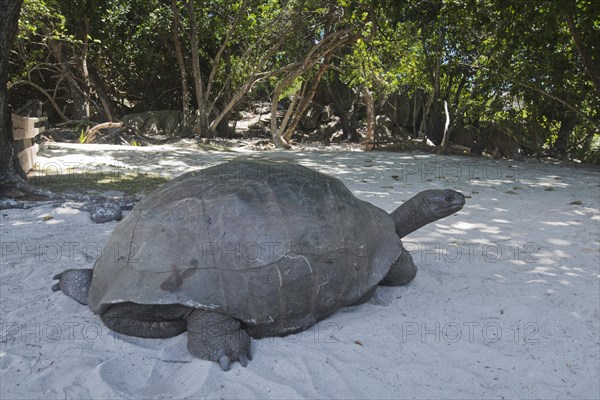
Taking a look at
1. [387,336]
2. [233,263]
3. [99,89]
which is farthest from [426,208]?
[99,89]

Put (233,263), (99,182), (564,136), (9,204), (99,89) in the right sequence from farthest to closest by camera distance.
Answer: (99,89) → (564,136) → (99,182) → (9,204) → (233,263)

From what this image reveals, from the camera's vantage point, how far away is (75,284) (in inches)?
128

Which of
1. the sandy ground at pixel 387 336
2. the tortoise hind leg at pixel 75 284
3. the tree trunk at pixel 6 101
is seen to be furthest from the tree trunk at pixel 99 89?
the tortoise hind leg at pixel 75 284

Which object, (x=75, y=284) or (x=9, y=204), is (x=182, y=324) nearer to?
(x=75, y=284)

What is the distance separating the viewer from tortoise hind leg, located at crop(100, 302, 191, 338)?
271cm

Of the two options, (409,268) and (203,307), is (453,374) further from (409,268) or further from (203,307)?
(203,307)

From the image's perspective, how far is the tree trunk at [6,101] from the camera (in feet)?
18.5

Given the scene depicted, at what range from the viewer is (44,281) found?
351cm

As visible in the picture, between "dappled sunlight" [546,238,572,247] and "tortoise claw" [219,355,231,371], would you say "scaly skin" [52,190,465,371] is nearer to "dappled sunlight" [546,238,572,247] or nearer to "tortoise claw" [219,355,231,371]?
"tortoise claw" [219,355,231,371]

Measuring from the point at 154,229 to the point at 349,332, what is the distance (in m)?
1.33

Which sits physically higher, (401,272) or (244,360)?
(401,272)

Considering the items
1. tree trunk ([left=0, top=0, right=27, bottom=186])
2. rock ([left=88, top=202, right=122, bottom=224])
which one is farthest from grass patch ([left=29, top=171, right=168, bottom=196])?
rock ([left=88, top=202, right=122, bottom=224])

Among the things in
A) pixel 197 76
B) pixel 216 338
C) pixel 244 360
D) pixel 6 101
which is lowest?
pixel 244 360

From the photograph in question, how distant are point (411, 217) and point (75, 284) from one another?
247 centimetres
